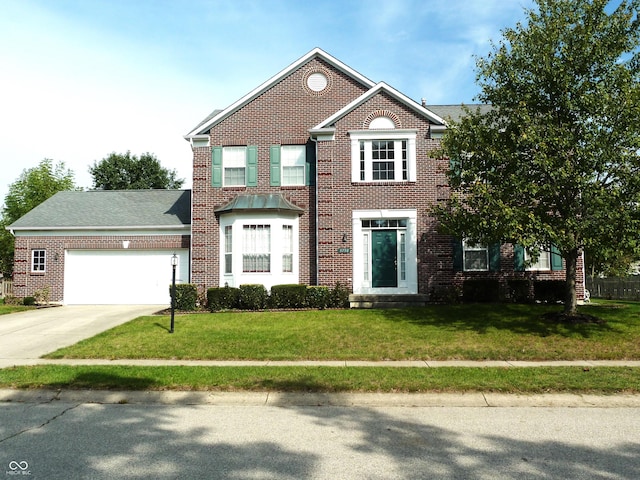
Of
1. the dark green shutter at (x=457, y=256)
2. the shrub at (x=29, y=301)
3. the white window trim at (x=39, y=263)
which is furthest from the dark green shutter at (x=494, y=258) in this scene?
the white window trim at (x=39, y=263)

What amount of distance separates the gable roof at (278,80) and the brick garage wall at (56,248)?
4412mm

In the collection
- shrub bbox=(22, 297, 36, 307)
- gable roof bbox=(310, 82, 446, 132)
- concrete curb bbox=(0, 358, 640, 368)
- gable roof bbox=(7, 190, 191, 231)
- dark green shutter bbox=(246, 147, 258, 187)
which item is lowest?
concrete curb bbox=(0, 358, 640, 368)

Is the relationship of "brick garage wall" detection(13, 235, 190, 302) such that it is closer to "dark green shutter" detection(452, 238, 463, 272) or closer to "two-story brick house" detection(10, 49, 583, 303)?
"two-story brick house" detection(10, 49, 583, 303)

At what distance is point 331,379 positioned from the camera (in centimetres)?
771

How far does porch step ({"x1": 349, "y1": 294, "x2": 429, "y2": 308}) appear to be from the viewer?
51.8ft

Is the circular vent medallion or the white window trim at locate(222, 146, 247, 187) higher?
the circular vent medallion

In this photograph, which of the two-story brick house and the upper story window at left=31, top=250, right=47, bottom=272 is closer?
the two-story brick house

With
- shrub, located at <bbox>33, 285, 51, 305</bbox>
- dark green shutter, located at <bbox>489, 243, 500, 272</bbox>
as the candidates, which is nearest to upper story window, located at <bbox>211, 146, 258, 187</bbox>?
shrub, located at <bbox>33, 285, 51, 305</bbox>

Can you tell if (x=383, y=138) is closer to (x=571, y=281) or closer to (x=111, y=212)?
(x=571, y=281)

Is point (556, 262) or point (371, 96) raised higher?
point (371, 96)

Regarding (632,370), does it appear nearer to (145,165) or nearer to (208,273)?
(208,273)

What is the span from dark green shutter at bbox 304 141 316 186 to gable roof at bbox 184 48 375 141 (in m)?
2.68

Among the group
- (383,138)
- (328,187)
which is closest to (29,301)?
(328,187)

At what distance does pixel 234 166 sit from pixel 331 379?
12137 millimetres
